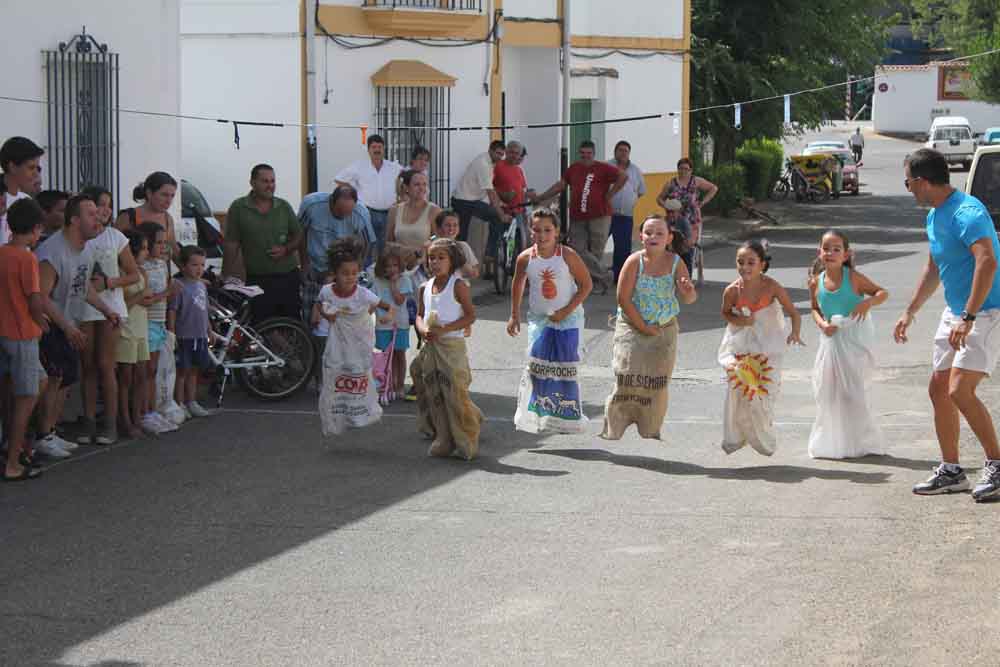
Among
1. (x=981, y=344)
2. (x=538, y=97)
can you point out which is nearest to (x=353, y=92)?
(x=538, y=97)

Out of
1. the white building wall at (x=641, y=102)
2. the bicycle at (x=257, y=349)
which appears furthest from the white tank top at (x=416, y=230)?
the white building wall at (x=641, y=102)

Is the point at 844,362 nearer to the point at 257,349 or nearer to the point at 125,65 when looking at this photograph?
the point at 257,349

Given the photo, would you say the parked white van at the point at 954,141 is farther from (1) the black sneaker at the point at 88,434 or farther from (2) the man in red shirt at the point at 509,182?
(1) the black sneaker at the point at 88,434

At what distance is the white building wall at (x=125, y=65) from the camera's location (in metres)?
14.0

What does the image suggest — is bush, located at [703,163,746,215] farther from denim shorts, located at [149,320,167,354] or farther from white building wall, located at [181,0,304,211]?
denim shorts, located at [149,320,167,354]

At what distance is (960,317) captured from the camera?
30.1ft

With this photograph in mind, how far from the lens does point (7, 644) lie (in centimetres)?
682

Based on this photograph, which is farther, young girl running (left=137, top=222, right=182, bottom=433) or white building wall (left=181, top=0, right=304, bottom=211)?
white building wall (left=181, top=0, right=304, bottom=211)

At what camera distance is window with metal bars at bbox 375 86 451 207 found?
24.1 m

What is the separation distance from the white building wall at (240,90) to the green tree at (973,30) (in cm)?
4285

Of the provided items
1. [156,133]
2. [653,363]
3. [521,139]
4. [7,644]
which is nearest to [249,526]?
[7,644]

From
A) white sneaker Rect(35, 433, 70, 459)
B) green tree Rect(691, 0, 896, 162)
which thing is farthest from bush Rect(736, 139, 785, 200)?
white sneaker Rect(35, 433, 70, 459)

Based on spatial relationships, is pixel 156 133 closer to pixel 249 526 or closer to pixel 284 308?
pixel 284 308

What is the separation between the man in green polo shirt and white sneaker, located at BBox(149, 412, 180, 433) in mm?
1893
